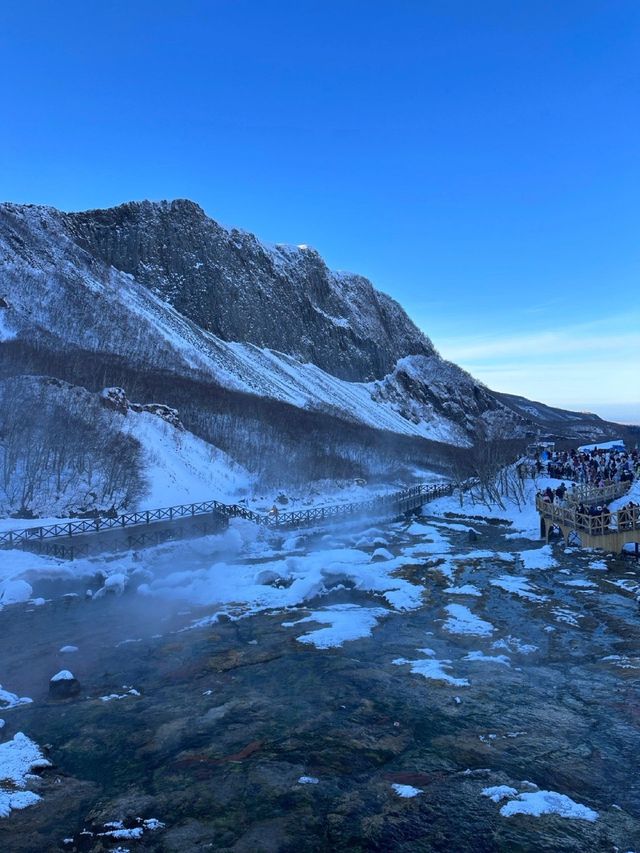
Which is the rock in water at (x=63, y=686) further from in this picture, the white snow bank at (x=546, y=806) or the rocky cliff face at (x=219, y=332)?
the rocky cliff face at (x=219, y=332)

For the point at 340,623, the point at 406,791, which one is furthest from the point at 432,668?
the point at 406,791

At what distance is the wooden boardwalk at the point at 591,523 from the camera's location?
2506 centimetres

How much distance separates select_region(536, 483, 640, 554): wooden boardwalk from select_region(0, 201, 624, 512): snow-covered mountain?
86.2ft

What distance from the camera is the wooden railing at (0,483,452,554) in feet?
82.0

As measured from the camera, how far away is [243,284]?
103 metres

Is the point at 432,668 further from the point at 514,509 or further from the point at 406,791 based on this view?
the point at 514,509

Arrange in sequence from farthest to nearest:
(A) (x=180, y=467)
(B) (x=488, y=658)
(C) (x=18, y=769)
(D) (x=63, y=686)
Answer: (A) (x=180, y=467) < (B) (x=488, y=658) < (D) (x=63, y=686) < (C) (x=18, y=769)

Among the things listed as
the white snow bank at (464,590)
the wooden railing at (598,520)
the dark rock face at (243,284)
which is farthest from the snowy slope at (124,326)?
the white snow bank at (464,590)

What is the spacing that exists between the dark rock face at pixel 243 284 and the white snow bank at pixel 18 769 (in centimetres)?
8689

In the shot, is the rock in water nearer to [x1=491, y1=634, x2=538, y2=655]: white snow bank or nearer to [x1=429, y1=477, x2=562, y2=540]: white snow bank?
[x1=491, y1=634, x2=538, y2=655]: white snow bank

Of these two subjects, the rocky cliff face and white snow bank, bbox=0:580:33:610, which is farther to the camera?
the rocky cliff face

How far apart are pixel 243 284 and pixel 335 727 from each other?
326 feet

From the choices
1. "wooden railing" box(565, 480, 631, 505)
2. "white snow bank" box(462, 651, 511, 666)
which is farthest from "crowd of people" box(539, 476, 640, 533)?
"white snow bank" box(462, 651, 511, 666)

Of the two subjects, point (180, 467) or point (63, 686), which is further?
point (180, 467)
